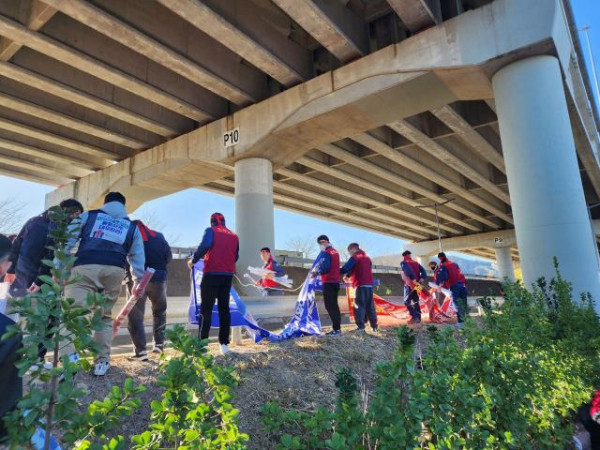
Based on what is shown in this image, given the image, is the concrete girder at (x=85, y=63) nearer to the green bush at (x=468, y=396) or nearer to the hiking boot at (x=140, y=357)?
the hiking boot at (x=140, y=357)

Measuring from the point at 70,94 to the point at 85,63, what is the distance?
1.94 m

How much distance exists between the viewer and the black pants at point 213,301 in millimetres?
5652

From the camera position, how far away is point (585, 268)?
8.50m

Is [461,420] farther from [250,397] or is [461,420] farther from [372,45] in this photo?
[372,45]

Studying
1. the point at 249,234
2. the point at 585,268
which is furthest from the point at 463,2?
the point at 249,234

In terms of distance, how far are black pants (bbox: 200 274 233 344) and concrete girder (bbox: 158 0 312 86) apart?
6.55 metres

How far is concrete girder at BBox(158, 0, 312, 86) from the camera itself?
30.6 ft

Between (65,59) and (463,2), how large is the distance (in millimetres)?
10664

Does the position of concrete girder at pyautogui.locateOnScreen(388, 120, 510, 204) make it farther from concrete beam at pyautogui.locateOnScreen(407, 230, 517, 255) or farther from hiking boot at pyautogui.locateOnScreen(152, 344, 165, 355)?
concrete beam at pyautogui.locateOnScreen(407, 230, 517, 255)

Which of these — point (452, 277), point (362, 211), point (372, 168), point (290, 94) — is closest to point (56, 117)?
A: point (290, 94)

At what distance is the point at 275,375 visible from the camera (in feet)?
15.3

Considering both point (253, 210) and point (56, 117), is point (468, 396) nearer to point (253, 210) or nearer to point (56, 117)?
point (253, 210)

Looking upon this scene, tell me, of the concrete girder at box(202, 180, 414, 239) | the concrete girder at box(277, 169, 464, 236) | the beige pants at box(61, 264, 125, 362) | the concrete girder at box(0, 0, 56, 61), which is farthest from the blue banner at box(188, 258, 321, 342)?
the concrete girder at box(202, 180, 414, 239)

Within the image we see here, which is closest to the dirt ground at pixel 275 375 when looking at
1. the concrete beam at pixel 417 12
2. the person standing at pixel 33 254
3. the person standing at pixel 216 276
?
the person standing at pixel 216 276
